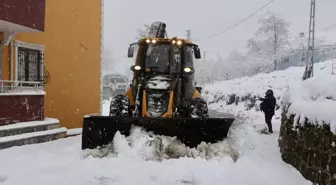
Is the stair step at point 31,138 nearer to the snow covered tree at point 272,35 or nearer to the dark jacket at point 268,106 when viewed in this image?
the dark jacket at point 268,106

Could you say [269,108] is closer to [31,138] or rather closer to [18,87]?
[31,138]

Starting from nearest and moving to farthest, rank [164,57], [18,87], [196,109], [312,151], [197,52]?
[312,151], [196,109], [164,57], [197,52], [18,87]

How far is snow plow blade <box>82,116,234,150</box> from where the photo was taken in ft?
23.1

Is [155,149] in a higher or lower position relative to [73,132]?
higher

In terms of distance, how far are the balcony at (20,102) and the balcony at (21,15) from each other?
148 cm

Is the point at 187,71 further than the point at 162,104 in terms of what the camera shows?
Yes

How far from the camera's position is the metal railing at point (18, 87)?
401 inches

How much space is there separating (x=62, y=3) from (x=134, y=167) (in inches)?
346

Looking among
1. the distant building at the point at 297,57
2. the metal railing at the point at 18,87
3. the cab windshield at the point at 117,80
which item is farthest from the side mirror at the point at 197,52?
the distant building at the point at 297,57

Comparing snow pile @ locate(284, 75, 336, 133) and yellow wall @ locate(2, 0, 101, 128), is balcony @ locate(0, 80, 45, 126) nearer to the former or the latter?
yellow wall @ locate(2, 0, 101, 128)

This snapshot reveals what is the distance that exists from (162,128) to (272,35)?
139 feet

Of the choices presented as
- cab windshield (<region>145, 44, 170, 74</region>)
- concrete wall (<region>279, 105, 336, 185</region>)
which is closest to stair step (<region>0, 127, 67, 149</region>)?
cab windshield (<region>145, 44, 170, 74</region>)

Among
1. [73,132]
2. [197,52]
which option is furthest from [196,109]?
[73,132]

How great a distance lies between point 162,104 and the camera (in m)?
8.03
